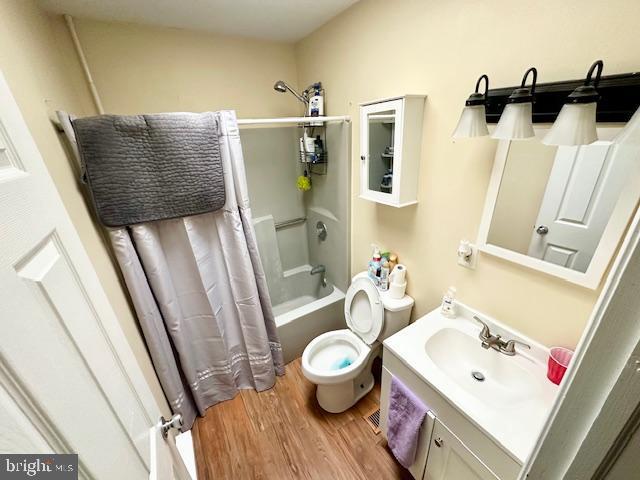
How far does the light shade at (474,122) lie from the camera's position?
936mm

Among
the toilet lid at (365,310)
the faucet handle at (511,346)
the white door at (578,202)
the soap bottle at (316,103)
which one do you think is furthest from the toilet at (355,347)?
the soap bottle at (316,103)

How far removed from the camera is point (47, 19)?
1287 mm

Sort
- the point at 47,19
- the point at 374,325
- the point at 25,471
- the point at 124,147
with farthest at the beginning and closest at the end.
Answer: the point at 374,325 < the point at 47,19 < the point at 124,147 < the point at 25,471

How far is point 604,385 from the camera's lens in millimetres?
339

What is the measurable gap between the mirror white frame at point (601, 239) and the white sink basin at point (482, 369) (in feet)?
1.34

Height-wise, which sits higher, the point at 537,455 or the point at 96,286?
the point at 96,286

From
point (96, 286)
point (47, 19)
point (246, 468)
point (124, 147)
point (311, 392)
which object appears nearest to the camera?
point (96, 286)

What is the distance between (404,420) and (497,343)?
532 mm

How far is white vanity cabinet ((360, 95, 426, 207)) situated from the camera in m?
1.22

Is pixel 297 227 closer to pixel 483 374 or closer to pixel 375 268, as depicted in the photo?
pixel 375 268

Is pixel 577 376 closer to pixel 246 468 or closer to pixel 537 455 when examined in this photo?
pixel 537 455

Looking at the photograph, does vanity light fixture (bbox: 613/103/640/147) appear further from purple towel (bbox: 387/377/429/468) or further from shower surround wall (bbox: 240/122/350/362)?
shower surround wall (bbox: 240/122/350/362)

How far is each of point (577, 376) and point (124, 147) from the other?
1560mm

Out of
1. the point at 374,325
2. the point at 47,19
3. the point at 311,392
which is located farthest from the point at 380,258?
the point at 47,19
